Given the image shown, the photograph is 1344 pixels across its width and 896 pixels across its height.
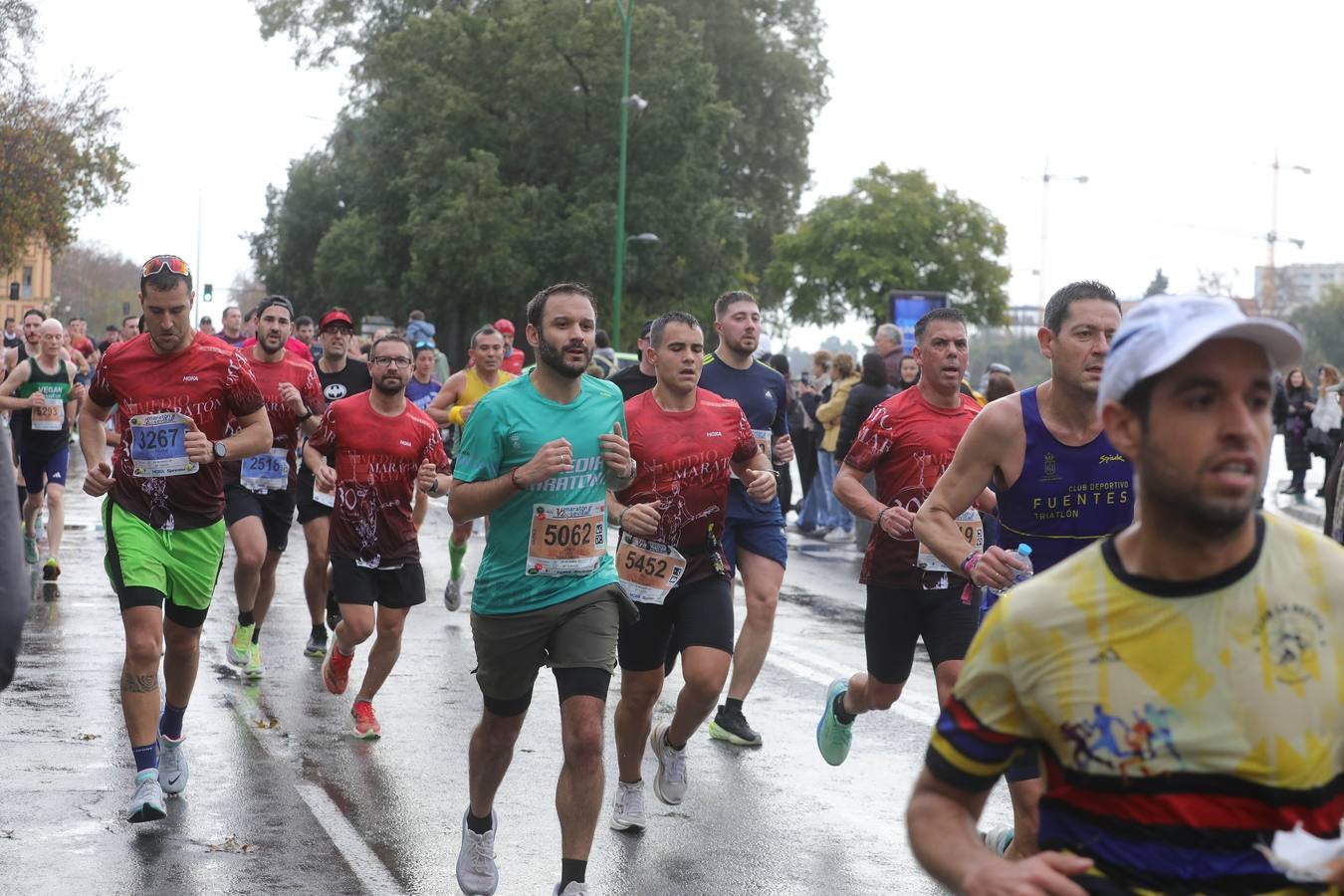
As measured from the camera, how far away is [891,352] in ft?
56.4

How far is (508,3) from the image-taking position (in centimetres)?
4650

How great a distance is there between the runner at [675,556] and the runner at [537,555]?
836 millimetres

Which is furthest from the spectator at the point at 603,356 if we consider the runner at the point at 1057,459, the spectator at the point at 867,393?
the runner at the point at 1057,459

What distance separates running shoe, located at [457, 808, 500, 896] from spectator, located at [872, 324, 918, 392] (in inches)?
437

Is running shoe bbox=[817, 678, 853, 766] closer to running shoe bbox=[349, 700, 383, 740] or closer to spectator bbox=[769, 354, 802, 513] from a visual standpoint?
running shoe bbox=[349, 700, 383, 740]

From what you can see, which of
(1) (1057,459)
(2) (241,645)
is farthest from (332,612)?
(1) (1057,459)

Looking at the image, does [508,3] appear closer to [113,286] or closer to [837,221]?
→ [837,221]

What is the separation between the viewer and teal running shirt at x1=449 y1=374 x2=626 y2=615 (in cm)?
589

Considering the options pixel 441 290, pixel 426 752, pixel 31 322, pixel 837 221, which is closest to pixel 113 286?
pixel 837 221

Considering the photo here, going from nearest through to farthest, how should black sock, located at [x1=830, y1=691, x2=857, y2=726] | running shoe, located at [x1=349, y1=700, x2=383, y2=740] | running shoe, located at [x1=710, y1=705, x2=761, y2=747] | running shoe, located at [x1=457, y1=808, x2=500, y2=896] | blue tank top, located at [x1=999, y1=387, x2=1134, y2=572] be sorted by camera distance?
blue tank top, located at [x1=999, y1=387, x2=1134, y2=572], running shoe, located at [x1=457, y1=808, x2=500, y2=896], black sock, located at [x1=830, y1=691, x2=857, y2=726], running shoe, located at [x1=349, y1=700, x2=383, y2=740], running shoe, located at [x1=710, y1=705, x2=761, y2=747]

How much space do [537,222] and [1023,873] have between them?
4403cm

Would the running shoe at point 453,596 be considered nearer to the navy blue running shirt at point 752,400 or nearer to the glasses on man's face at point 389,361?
the glasses on man's face at point 389,361

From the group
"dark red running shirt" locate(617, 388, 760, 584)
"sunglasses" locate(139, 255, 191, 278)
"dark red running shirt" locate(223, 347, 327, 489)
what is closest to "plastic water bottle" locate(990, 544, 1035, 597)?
"dark red running shirt" locate(617, 388, 760, 584)

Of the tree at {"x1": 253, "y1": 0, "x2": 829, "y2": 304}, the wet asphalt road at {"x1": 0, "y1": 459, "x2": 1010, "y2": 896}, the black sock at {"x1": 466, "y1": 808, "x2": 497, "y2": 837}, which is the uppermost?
the tree at {"x1": 253, "y1": 0, "x2": 829, "y2": 304}
